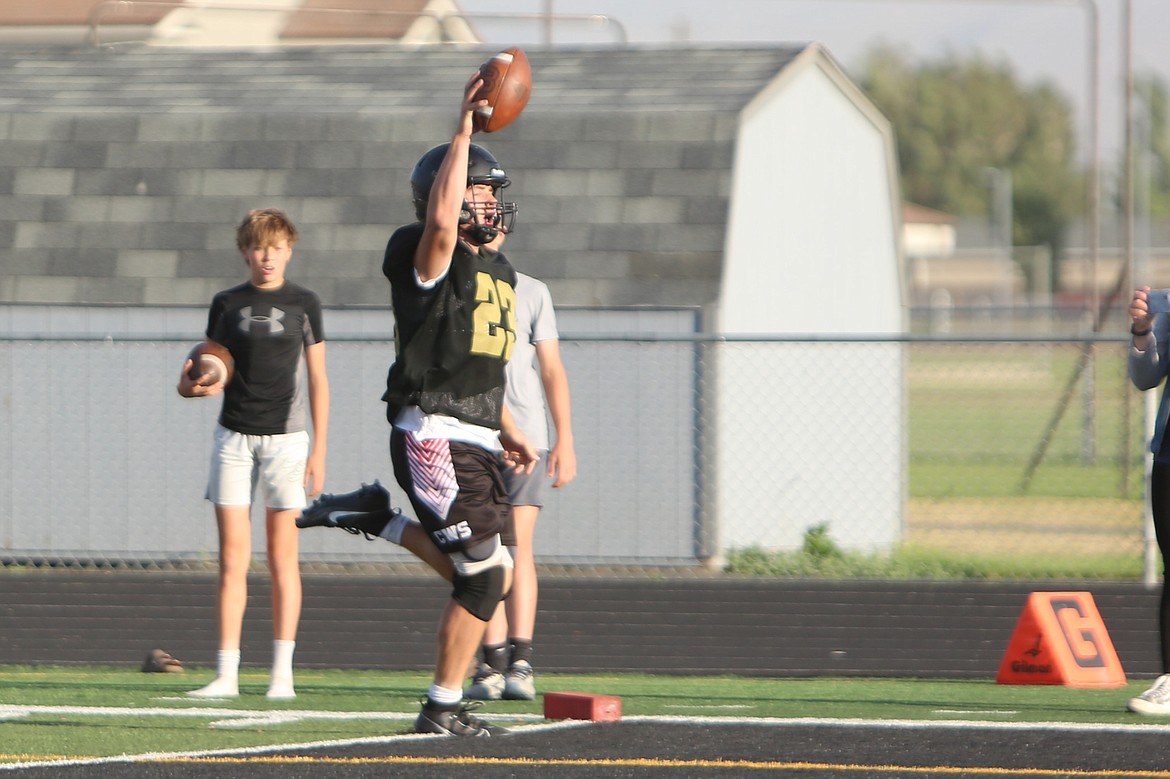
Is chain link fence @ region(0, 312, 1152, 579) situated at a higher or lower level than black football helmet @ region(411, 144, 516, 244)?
lower

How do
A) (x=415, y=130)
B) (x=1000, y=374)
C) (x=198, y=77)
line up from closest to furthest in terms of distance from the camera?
(x=415, y=130) < (x=198, y=77) < (x=1000, y=374)

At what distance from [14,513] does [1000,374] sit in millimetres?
38822

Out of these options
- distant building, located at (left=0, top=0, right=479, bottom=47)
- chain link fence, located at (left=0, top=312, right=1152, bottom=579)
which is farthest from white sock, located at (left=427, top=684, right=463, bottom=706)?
distant building, located at (left=0, top=0, right=479, bottom=47)

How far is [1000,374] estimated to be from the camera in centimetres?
4722

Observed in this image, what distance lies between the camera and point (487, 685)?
24.2ft

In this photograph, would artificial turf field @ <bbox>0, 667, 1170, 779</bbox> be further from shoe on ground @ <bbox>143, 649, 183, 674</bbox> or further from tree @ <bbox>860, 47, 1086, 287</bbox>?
tree @ <bbox>860, 47, 1086, 287</bbox>

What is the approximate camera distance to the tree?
377ft

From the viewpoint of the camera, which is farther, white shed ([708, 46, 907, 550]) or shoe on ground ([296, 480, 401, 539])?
white shed ([708, 46, 907, 550])

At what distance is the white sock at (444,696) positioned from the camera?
241 inches

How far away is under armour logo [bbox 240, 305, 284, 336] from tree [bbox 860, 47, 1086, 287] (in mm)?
109218

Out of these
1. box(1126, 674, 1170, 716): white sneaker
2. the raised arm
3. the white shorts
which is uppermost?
the raised arm

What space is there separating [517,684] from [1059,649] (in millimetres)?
2647

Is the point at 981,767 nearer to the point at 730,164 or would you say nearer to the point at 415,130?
the point at 730,164

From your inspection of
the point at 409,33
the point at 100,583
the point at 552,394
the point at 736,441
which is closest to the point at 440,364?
the point at 552,394
